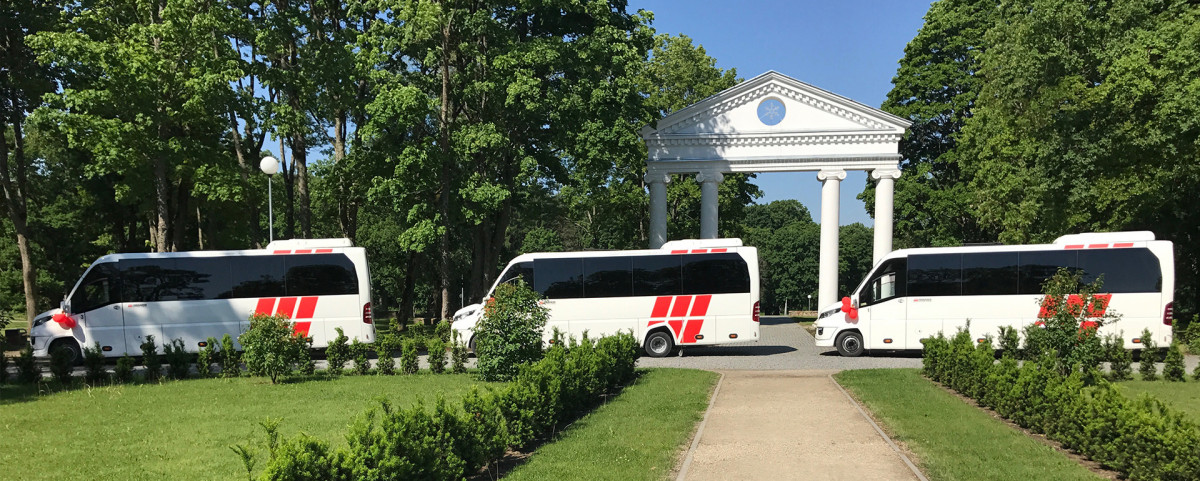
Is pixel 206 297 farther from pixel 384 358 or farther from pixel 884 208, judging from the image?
pixel 884 208

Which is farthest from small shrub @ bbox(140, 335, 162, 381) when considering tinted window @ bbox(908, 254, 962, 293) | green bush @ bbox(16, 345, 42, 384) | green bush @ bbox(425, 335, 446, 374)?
tinted window @ bbox(908, 254, 962, 293)

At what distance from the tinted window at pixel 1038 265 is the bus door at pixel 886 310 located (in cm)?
292

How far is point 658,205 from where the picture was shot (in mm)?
31141

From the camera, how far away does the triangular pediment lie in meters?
29.8

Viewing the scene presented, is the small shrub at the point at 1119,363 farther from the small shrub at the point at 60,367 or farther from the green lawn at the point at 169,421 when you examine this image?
the small shrub at the point at 60,367

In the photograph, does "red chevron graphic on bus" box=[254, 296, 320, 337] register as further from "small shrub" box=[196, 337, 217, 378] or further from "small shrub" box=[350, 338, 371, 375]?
"small shrub" box=[350, 338, 371, 375]

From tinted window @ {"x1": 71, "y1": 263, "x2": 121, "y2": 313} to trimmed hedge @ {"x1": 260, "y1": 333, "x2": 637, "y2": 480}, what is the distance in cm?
1156

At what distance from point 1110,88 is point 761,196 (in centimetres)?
1994

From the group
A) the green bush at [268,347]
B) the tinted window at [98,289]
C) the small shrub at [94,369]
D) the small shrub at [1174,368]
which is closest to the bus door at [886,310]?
the small shrub at [1174,368]

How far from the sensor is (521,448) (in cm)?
948

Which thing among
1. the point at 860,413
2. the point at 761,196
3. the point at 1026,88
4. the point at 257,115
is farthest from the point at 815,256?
the point at 860,413

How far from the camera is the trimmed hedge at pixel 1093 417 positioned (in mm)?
7535

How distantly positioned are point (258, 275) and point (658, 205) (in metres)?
16.1

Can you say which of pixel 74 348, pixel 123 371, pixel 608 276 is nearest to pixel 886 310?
pixel 608 276
